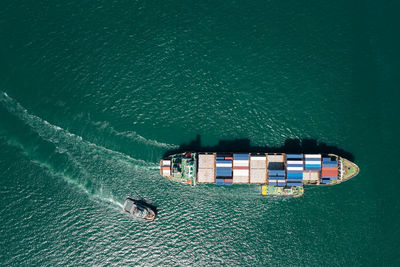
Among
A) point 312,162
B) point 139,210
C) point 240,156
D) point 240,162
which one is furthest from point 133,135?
point 312,162

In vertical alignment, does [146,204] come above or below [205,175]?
below

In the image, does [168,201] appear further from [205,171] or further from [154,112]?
[154,112]

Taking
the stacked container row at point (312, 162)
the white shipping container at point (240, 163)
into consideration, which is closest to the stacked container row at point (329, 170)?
the stacked container row at point (312, 162)

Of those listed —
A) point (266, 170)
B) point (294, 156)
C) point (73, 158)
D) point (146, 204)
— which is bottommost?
point (146, 204)

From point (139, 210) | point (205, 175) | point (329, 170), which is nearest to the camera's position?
point (329, 170)

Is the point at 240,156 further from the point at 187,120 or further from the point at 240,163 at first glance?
the point at 187,120

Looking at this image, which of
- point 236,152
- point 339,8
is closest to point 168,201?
point 236,152

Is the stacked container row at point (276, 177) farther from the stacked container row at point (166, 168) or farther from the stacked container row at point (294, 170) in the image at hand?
the stacked container row at point (166, 168)
